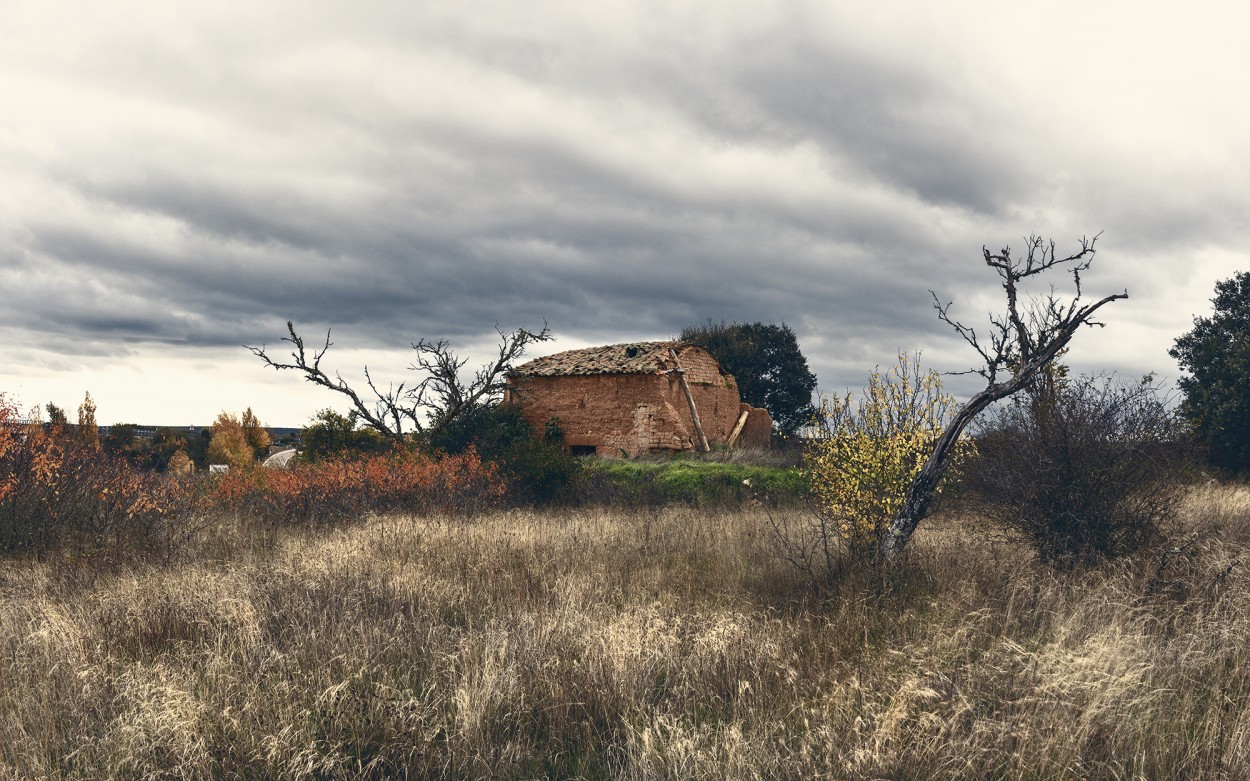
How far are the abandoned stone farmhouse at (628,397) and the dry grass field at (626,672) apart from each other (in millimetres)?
14375

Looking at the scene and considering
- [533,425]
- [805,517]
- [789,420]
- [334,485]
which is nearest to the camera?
[805,517]

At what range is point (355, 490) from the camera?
48.6 ft

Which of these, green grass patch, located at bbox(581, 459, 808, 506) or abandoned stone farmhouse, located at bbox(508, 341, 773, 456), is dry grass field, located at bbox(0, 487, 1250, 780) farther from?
abandoned stone farmhouse, located at bbox(508, 341, 773, 456)

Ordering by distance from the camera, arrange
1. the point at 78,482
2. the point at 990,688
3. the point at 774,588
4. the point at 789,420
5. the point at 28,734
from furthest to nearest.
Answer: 1. the point at 789,420
2. the point at 78,482
3. the point at 774,588
4. the point at 990,688
5. the point at 28,734

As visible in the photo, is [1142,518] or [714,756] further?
[1142,518]

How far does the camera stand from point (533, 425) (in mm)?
24578

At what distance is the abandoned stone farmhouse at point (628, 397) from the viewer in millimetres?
23094

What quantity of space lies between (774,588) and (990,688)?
10.5 feet

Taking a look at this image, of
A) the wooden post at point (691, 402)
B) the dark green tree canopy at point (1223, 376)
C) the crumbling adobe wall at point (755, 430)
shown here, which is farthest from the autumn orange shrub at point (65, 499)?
the dark green tree canopy at point (1223, 376)

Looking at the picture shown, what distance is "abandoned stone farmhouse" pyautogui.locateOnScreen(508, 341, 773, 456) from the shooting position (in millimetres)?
23094

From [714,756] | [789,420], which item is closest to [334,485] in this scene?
[714,756]

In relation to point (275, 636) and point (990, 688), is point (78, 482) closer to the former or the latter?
point (275, 636)

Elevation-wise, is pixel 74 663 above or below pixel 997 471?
below

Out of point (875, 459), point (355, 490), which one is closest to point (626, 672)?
point (875, 459)
